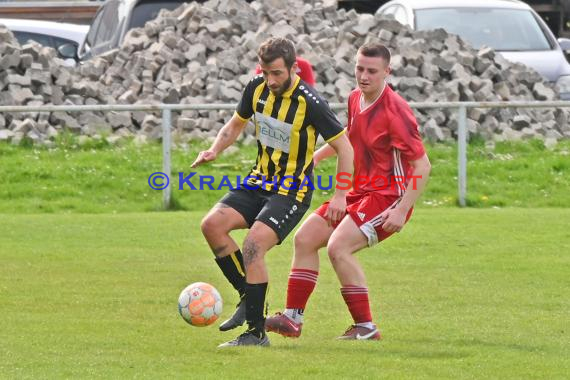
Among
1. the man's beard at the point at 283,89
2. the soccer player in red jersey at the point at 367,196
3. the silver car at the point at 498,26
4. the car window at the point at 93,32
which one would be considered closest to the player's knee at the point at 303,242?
the soccer player in red jersey at the point at 367,196

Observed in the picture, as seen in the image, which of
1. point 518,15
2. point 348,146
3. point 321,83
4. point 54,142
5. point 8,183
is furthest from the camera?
point 518,15

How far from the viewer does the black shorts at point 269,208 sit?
7.92 meters

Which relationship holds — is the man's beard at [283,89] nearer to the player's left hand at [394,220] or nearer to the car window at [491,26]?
the player's left hand at [394,220]

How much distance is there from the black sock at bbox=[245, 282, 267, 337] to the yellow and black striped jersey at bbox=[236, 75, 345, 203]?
1.83ft

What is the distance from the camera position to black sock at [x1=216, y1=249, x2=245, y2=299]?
27.2 feet

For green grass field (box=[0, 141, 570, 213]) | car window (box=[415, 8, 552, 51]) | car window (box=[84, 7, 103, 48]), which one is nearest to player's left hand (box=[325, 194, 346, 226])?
green grass field (box=[0, 141, 570, 213])

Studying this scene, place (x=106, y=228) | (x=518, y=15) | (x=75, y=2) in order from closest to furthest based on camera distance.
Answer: (x=106, y=228)
(x=518, y=15)
(x=75, y=2)

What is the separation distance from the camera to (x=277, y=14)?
69.7 ft

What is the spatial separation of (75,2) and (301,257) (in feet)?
90.9

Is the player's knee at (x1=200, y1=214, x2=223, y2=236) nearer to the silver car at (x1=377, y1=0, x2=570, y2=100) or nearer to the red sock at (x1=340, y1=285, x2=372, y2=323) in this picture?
the red sock at (x1=340, y1=285, x2=372, y2=323)

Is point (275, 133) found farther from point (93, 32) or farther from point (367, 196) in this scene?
point (93, 32)

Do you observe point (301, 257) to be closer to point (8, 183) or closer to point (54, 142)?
point (8, 183)

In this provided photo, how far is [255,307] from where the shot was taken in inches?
307

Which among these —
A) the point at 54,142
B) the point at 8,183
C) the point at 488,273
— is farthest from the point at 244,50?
the point at 488,273
